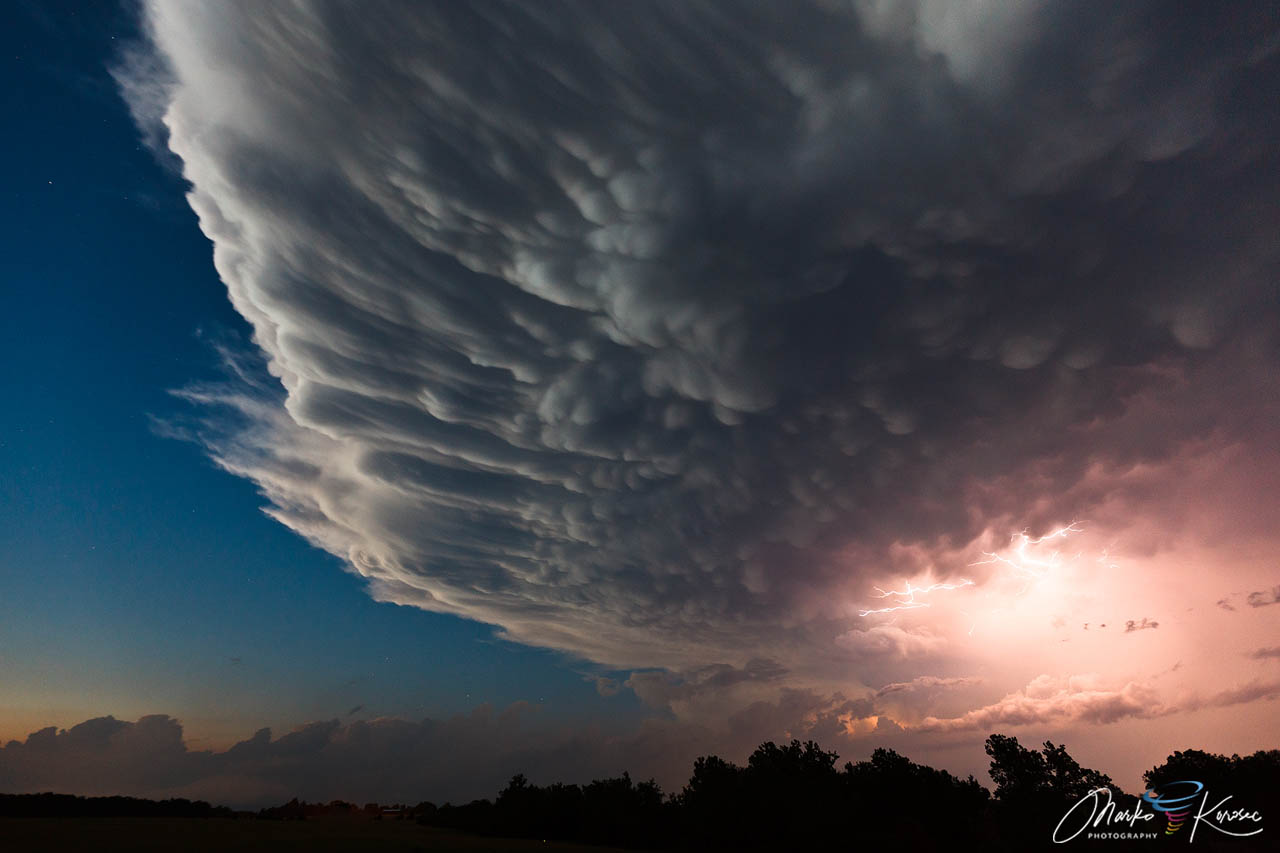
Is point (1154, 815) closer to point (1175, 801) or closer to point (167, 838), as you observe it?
point (1175, 801)

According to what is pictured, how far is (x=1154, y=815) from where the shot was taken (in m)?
92.4

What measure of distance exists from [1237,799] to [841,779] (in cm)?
6268

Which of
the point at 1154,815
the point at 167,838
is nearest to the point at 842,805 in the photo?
the point at 1154,815

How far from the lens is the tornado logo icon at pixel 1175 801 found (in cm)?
8769

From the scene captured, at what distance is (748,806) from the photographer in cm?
9750

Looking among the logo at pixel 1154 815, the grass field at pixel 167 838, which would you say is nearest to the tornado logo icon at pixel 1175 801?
the logo at pixel 1154 815

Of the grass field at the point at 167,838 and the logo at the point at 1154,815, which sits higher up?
the logo at the point at 1154,815

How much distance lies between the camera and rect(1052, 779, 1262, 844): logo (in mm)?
81125

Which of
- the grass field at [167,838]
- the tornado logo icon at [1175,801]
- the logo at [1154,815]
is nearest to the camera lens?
the grass field at [167,838]

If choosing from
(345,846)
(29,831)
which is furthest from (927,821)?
(29,831)

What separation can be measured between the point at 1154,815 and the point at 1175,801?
1148cm

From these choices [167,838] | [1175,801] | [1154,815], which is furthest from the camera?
[1175,801]

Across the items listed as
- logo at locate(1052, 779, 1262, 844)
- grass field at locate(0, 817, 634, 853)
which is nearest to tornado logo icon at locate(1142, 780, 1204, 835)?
logo at locate(1052, 779, 1262, 844)

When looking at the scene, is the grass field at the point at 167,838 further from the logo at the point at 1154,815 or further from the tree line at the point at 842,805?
the logo at the point at 1154,815
